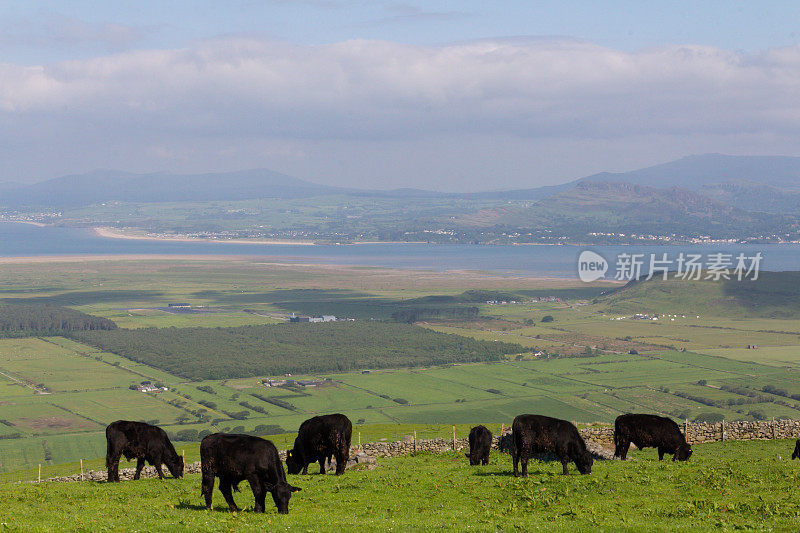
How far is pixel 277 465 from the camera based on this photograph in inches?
914

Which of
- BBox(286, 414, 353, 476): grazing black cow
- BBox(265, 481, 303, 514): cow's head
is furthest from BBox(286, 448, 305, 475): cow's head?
BBox(265, 481, 303, 514): cow's head

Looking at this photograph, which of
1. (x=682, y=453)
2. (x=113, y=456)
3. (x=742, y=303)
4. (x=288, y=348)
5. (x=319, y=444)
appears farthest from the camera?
(x=742, y=303)

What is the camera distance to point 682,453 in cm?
3184

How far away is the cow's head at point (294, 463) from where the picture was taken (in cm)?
3130

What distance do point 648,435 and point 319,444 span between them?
12.3 metres

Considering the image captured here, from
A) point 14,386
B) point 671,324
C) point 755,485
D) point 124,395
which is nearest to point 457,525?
point 755,485

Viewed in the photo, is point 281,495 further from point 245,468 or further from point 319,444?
point 319,444

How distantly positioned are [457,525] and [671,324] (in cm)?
16294

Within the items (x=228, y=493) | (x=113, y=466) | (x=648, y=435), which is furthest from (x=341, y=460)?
(x=648, y=435)

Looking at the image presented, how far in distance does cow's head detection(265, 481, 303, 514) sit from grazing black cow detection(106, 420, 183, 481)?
863 cm

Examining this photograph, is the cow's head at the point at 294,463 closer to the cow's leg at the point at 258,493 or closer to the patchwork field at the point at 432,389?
the cow's leg at the point at 258,493

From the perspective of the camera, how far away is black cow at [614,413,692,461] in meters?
32.2

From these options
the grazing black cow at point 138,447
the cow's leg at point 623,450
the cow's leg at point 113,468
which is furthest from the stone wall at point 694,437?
the cow's leg at point 113,468

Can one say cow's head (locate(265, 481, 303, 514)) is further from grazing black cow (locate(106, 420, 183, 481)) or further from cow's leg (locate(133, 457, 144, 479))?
cow's leg (locate(133, 457, 144, 479))
